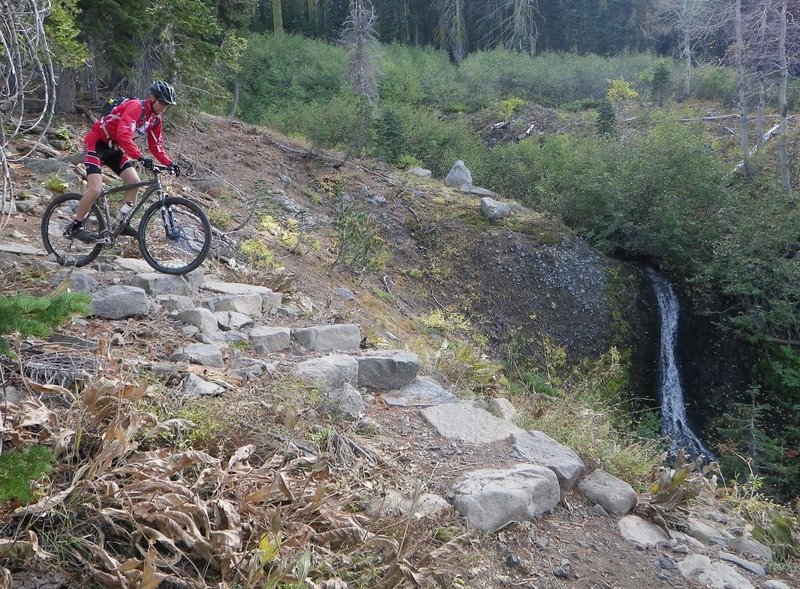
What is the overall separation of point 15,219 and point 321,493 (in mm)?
5970

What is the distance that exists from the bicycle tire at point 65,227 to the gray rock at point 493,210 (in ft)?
30.6

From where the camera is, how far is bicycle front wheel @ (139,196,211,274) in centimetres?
575

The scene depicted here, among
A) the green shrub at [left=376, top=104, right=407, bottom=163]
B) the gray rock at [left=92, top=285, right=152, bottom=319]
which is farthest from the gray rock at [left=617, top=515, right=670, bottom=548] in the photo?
the green shrub at [left=376, top=104, right=407, bottom=163]

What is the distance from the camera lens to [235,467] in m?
2.99

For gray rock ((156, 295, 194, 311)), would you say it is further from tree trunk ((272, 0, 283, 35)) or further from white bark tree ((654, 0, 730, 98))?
tree trunk ((272, 0, 283, 35))

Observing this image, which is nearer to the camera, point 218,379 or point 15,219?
point 218,379

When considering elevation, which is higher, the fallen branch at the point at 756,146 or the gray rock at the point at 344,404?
the fallen branch at the point at 756,146

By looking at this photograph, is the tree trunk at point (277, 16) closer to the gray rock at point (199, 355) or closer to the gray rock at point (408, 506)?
the gray rock at point (199, 355)

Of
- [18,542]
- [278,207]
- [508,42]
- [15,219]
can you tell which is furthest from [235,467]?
[508,42]

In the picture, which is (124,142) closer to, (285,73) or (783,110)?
(783,110)

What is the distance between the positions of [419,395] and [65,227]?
12.3 ft

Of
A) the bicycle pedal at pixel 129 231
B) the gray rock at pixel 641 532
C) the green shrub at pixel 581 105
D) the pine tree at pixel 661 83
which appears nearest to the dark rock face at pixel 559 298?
the bicycle pedal at pixel 129 231

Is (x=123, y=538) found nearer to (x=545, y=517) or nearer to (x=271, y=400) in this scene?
(x=271, y=400)

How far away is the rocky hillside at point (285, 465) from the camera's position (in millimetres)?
2477
